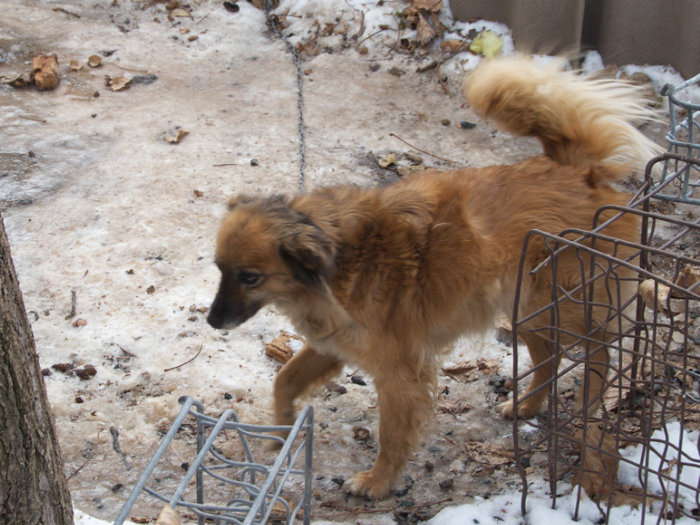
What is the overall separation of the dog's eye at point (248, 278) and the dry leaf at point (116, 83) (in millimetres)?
5077

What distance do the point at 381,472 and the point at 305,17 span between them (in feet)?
22.3

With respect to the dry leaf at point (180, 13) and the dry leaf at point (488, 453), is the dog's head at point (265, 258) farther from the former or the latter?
the dry leaf at point (180, 13)

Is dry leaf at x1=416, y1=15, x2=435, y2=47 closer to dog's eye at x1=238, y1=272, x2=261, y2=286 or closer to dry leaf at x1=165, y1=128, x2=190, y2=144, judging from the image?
dry leaf at x1=165, y1=128, x2=190, y2=144

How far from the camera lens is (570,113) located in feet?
10.0

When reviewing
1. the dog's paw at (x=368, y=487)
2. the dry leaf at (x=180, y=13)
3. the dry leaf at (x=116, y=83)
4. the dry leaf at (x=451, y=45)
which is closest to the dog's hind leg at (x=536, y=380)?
the dog's paw at (x=368, y=487)

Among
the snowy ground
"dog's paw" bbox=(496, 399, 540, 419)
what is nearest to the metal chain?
the snowy ground

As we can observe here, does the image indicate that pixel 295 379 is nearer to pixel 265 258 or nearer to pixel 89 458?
pixel 265 258

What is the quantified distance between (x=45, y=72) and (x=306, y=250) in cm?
553

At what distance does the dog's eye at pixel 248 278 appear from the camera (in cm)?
267

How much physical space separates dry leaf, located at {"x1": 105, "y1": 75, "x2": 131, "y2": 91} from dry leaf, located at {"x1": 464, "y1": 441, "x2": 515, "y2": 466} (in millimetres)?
5763

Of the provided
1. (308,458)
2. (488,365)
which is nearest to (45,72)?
(488,365)

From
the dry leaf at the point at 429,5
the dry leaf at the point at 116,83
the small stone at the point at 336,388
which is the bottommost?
the small stone at the point at 336,388

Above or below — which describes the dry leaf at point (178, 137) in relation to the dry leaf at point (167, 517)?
below

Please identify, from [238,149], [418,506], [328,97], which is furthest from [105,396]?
[328,97]
